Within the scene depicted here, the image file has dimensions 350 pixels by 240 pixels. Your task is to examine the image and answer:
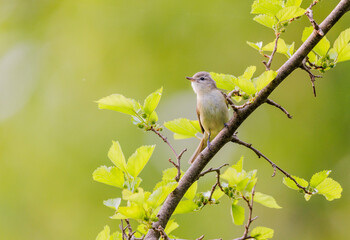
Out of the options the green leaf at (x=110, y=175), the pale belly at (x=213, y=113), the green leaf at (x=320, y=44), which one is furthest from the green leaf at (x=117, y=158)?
the pale belly at (x=213, y=113)

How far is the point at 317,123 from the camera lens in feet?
20.8

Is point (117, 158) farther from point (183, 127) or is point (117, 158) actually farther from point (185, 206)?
point (183, 127)

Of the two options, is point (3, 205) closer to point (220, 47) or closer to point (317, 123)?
point (220, 47)

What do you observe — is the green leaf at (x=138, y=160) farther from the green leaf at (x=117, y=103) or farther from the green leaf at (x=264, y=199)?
the green leaf at (x=264, y=199)

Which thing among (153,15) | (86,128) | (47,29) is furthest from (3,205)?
(153,15)

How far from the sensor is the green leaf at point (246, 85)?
1.70 metres

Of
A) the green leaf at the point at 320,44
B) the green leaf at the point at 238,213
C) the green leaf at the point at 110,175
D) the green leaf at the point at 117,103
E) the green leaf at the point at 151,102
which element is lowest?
the green leaf at the point at 110,175

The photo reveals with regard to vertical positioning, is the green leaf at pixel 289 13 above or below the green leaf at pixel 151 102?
above

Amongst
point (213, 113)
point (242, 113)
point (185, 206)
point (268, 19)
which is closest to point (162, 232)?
point (185, 206)

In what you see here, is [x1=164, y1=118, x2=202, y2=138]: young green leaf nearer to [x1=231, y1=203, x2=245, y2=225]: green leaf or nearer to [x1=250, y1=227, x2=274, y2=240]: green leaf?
[x1=231, y1=203, x2=245, y2=225]: green leaf

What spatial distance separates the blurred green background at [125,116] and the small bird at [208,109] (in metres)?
1.96

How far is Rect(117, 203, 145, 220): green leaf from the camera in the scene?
1539 mm

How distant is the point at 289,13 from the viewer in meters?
1.77

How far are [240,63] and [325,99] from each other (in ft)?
4.54
